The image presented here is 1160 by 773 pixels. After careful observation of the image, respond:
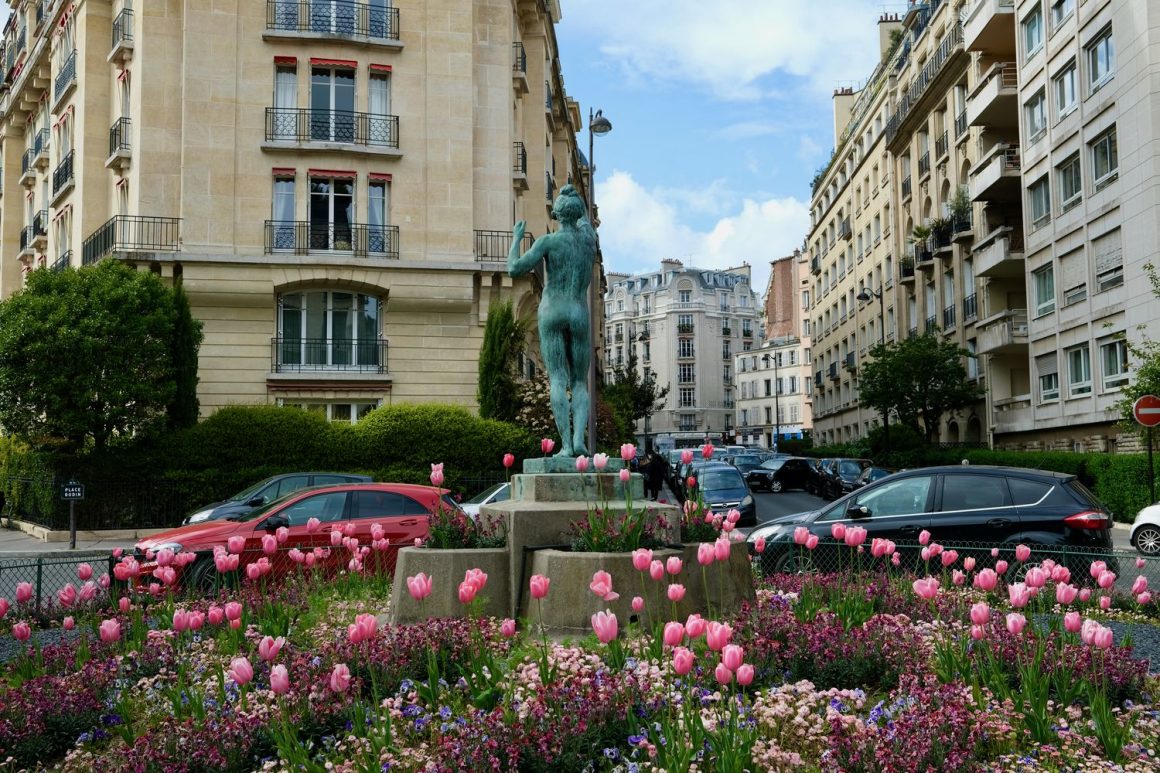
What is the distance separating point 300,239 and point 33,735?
2396cm

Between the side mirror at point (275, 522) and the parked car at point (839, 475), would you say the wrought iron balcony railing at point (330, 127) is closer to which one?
the parked car at point (839, 475)

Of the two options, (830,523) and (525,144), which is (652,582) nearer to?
(830,523)

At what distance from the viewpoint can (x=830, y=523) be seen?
38.4ft

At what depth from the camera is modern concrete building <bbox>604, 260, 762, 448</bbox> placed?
4715 inches

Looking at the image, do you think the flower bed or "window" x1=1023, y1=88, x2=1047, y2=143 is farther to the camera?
"window" x1=1023, y1=88, x2=1047, y2=143

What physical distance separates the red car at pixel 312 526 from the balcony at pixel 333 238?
16.5 meters

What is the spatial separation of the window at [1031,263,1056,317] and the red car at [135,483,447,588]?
1027 inches

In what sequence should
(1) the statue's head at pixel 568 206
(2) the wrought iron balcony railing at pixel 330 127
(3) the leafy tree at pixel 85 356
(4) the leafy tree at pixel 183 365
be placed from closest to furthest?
(1) the statue's head at pixel 568 206 → (3) the leafy tree at pixel 85 356 → (4) the leafy tree at pixel 183 365 → (2) the wrought iron balcony railing at pixel 330 127

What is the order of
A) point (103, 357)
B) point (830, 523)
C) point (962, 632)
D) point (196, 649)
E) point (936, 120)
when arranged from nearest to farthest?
1. point (962, 632)
2. point (196, 649)
3. point (830, 523)
4. point (103, 357)
5. point (936, 120)

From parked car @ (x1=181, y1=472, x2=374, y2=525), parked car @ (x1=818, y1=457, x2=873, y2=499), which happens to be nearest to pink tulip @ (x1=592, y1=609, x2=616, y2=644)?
parked car @ (x1=181, y1=472, x2=374, y2=525)

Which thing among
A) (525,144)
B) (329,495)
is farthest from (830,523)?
(525,144)

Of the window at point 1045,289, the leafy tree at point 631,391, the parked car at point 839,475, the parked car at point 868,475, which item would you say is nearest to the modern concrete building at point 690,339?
the leafy tree at point 631,391

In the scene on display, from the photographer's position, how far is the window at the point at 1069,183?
3020 centimetres

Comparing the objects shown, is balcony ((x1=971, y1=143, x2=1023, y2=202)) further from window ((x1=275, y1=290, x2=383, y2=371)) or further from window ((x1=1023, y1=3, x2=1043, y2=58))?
window ((x1=275, y1=290, x2=383, y2=371))
